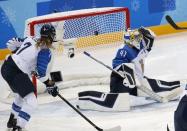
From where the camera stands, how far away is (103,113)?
4.16 meters

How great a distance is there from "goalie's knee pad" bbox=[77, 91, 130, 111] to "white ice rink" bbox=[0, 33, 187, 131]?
5 centimetres

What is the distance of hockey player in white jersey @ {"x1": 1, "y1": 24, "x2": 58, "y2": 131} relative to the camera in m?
3.54

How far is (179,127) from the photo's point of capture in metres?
1.76

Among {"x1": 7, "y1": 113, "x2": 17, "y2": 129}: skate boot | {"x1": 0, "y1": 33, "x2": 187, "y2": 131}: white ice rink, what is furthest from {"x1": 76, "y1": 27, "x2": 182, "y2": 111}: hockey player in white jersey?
{"x1": 7, "y1": 113, "x2": 17, "y2": 129}: skate boot

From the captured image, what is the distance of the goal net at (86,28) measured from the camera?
4691mm

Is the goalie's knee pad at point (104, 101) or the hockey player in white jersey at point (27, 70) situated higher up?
the hockey player in white jersey at point (27, 70)

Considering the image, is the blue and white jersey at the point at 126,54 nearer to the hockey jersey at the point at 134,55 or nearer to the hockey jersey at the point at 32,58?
the hockey jersey at the point at 134,55

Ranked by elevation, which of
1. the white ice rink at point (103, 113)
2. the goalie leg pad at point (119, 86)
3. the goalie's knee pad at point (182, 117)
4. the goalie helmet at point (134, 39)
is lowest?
the white ice rink at point (103, 113)

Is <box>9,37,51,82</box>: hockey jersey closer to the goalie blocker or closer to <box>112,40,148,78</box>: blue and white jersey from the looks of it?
the goalie blocker

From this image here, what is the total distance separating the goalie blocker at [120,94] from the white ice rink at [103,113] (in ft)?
0.20

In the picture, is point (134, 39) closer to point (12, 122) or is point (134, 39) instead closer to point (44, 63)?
point (44, 63)

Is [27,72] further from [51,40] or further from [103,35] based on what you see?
[103,35]

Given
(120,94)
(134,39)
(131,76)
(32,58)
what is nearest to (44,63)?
(32,58)

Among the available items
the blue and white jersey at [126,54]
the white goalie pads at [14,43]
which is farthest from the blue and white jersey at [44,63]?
the blue and white jersey at [126,54]
